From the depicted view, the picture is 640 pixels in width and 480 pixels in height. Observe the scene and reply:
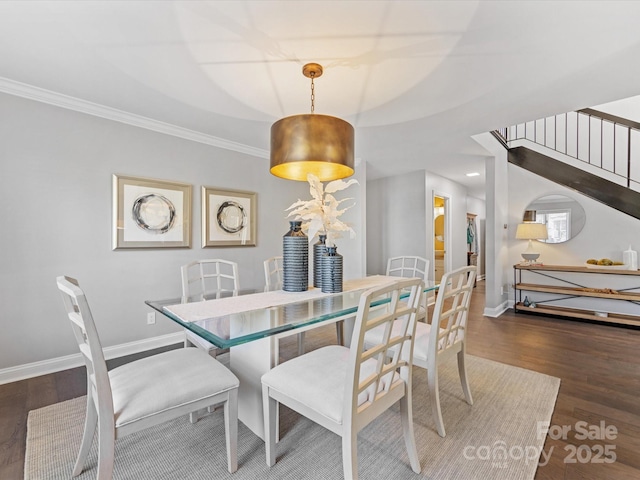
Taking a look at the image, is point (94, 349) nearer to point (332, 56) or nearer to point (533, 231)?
point (332, 56)

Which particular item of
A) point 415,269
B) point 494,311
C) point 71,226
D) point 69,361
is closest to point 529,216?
point 494,311

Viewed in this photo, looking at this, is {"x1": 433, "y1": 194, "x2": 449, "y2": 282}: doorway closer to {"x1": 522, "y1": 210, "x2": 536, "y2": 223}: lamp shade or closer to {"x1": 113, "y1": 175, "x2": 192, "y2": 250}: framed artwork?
{"x1": 522, "y1": 210, "x2": 536, "y2": 223}: lamp shade

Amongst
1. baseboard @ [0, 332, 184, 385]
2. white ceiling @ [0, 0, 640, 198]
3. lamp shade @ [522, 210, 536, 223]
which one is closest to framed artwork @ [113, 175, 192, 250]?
white ceiling @ [0, 0, 640, 198]

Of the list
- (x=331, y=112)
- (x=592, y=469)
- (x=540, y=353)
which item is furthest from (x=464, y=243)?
(x=592, y=469)

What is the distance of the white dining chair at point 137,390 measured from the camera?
1.10 m

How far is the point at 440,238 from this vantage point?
6586mm

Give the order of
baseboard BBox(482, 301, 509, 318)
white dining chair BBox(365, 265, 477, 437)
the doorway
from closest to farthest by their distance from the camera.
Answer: white dining chair BBox(365, 265, 477, 437) → baseboard BBox(482, 301, 509, 318) → the doorway

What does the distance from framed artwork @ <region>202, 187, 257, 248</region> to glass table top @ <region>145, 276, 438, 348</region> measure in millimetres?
1462

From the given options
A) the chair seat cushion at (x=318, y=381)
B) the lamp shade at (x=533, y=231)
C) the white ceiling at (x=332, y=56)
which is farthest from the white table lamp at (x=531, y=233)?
the chair seat cushion at (x=318, y=381)

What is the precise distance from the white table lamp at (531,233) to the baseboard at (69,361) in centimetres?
493

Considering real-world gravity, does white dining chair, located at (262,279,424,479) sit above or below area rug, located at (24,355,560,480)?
above

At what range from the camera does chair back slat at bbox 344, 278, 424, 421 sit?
109cm

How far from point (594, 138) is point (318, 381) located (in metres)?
5.80

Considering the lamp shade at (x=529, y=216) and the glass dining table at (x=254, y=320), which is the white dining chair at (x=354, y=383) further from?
the lamp shade at (x=529, y=216)
